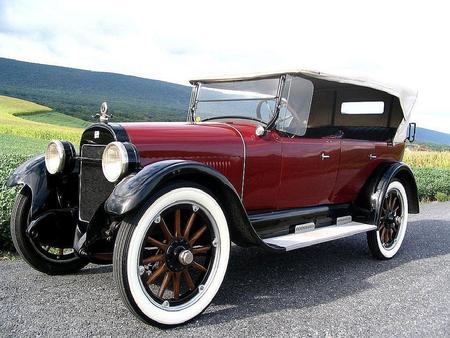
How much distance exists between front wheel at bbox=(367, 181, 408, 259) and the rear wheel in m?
3.17

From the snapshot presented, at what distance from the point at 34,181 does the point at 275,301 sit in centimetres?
222

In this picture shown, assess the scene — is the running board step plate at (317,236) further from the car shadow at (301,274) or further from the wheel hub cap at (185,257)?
the wheel hub cap at (185,257)

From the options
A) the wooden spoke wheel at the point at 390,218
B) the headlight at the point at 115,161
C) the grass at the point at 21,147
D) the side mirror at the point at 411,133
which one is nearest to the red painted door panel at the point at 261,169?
the headlight at the point at 115,161

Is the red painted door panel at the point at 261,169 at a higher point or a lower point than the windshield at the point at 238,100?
lower

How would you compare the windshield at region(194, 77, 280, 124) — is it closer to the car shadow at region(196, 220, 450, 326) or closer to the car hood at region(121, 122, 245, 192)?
the car hood at region(121, 122, 245, 192)

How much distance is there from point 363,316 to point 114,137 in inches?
88.0

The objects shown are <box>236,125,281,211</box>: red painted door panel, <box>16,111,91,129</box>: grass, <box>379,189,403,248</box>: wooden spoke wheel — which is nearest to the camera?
<box>236,125,281,211</box>: red painted door panel

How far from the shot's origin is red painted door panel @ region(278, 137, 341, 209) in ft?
13.2

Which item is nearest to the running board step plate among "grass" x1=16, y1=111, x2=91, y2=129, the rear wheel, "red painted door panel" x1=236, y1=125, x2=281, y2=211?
"red painted door panel" x1=236, y1=125, x2=281, y2=211

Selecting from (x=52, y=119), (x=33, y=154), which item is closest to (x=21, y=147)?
(x=33, y=154)

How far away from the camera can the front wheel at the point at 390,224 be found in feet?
15.9

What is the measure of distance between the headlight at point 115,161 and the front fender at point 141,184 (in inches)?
6.3

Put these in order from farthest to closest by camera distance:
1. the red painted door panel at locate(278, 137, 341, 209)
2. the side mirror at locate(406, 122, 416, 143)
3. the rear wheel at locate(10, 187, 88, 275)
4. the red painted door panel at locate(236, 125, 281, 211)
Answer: the side mirror at locate(406, 122, 416, 143)
the red painted door panel at locate(278, 137, 341, 209)
the red painted door panel at locate(236, 125, 281, 211)
the rear wheel at locate(10, 187, 88, 275)

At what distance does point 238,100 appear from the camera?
4383 mm
